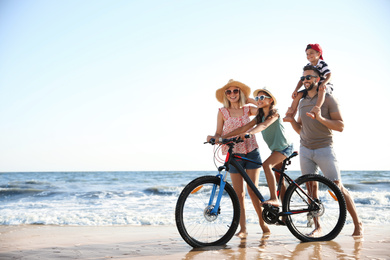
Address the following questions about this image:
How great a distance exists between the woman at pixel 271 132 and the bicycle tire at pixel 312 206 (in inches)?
8.6

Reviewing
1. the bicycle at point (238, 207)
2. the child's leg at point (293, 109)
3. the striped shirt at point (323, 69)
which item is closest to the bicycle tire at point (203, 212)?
the bicycle at point (238, 207)

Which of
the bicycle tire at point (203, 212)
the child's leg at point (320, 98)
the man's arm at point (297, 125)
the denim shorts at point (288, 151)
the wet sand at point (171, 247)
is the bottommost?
the wet sand at point (171, 247)

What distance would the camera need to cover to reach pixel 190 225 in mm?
3939

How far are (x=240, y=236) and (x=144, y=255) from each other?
1.33 m

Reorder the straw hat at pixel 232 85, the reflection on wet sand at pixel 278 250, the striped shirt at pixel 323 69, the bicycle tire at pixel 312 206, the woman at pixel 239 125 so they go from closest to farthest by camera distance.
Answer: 1. the reflection on wet sand at pixel 278 250
2. the bicycle tire at pixel 312 206
3. the woman at pixel 239 125
4. the striped shirt at pixel 323 69
5. the straw hat at pixel 232 85

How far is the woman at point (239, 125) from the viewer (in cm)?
418

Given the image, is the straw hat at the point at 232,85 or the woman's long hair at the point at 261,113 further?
the straw hat at the point at 232,85

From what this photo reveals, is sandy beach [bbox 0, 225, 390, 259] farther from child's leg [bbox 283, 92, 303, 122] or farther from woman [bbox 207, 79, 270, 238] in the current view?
child's leg [bbox 283, 92, 303, 122]

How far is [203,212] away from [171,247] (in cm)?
55

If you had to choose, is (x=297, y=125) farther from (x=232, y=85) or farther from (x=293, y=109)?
(x=232, y=85)

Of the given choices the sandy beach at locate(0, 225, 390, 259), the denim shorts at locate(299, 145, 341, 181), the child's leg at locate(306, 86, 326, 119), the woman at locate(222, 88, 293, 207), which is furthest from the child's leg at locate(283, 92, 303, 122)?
the sandy beach at locate(0, 225, 390, 259)

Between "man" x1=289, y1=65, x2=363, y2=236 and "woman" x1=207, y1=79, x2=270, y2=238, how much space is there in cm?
58

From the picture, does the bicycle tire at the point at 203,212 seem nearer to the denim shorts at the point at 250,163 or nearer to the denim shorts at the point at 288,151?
the denim shorts at the point at 250,163

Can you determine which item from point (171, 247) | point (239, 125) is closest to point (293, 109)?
point (239, 125)
